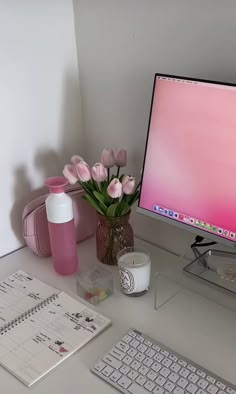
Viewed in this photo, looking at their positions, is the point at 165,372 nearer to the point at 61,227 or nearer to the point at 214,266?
the point at 214,266

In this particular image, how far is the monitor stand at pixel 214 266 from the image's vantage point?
1117mm

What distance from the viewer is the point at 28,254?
1.35 metres

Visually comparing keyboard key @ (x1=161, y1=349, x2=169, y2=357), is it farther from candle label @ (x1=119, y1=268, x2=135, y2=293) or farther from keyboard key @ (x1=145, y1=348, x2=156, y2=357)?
candle label @ (x1=119, y1=268, x2=135, y2=293)

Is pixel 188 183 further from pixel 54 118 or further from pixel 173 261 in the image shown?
pixel 54 118

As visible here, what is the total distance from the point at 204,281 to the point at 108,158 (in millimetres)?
382

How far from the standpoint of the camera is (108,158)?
1238 mm

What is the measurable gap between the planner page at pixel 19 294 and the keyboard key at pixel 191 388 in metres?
0.41

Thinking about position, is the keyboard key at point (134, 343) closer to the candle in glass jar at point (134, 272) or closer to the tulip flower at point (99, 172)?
the candle in glass jar at point (134, 272)

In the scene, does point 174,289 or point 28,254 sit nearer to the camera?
point 174,289

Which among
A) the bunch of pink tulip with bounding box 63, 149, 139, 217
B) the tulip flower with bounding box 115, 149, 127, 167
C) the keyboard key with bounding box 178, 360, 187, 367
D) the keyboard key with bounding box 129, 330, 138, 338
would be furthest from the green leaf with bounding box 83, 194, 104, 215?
the keyboard key with bounding box 178, 360, 187, 367

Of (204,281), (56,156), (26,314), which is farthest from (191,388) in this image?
(56,156)

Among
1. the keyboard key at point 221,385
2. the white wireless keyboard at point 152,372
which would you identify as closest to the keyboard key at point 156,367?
the white wireless keyboard at point 152,372

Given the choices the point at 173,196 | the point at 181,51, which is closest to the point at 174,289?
the point at 173,196

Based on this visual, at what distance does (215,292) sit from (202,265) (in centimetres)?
9
